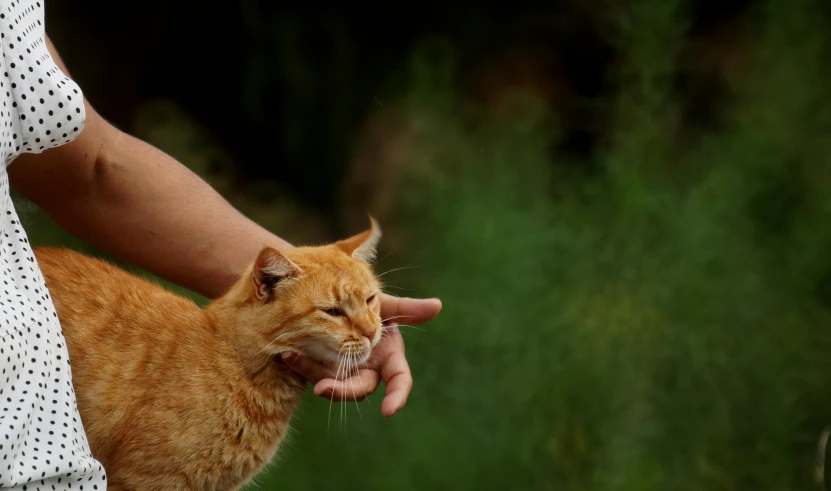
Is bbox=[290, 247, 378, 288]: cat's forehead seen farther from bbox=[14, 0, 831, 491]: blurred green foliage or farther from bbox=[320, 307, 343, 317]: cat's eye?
bbox=[14, 0, 831, 491]: blurred green foliage

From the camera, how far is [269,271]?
1.64 metres

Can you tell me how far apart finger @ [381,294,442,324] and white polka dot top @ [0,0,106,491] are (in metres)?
0.60

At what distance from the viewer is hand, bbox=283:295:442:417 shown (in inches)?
55.5

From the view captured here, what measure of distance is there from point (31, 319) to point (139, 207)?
50 cm

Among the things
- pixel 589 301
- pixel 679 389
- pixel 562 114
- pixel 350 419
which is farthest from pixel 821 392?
pixel 562 114

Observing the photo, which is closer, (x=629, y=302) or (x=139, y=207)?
(x=139, y=207)

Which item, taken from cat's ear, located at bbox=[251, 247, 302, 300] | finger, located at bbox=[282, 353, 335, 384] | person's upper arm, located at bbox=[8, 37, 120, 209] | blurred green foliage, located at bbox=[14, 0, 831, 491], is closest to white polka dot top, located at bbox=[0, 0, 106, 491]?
person's upper arm, located at bbox=[8, 37, 120, 209]

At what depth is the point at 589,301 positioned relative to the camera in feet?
8.57

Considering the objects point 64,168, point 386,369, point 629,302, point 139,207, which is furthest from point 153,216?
point 629,302

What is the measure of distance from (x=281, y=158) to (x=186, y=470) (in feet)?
9.04

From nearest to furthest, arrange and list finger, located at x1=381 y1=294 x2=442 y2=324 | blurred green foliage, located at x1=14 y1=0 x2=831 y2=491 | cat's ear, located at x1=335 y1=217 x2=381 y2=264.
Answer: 1. finger, located at x1=381 y1=294 x2=442 y2=324
2. cat's ear, located at x1=335 y1=217 x2=381 y2=264
3. blurred green foliage, located at x1=14 y1=0 x2=831 y2=491

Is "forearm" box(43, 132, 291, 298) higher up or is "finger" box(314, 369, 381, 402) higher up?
"forearm" box(43, 132, 291, 298)

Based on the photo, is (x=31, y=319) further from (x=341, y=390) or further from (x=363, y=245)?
(x=363, y=245)

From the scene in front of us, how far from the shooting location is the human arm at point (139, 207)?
4.77 ft
